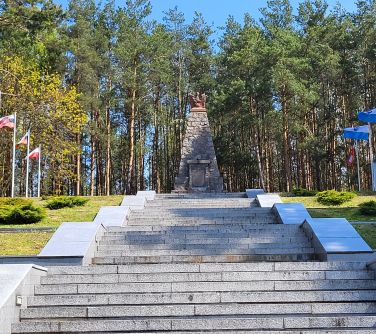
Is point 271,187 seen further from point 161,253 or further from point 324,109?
point 161,253

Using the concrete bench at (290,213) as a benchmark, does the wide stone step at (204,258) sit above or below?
below

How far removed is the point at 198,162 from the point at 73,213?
10694mm

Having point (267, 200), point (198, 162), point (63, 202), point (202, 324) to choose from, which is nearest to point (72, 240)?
point (202, 324)

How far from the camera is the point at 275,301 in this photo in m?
5.61

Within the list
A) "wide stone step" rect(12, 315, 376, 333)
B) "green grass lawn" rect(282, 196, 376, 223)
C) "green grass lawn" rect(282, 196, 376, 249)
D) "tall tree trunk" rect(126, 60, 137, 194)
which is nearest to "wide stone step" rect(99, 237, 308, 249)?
"green grass lawn" rect(282, 196, 376, 249)

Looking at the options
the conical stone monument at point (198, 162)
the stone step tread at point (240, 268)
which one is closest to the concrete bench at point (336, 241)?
the stone step tread at point (240, 268)

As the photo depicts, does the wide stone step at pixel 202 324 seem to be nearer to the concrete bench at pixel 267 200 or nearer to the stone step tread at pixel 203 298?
the stone step tread at pixel 203 298

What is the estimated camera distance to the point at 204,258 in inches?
322

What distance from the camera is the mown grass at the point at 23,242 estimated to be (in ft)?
29.8

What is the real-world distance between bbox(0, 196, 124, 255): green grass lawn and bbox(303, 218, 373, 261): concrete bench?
5.25 m

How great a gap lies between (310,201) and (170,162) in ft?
91.4

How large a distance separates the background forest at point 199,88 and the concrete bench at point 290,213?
15.8m

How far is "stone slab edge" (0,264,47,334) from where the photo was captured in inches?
187

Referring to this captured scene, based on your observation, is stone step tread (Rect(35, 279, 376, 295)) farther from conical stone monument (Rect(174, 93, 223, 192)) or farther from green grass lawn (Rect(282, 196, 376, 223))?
conical stone monument (Rect(174, 93, 223, 192))
